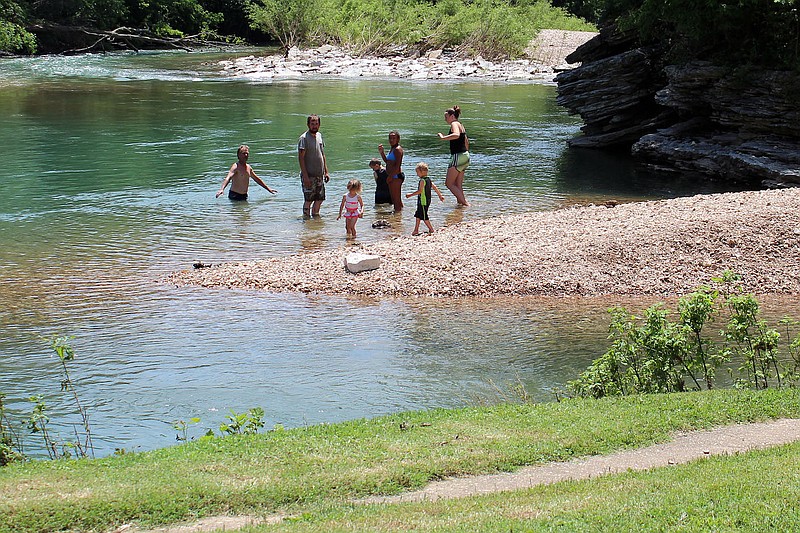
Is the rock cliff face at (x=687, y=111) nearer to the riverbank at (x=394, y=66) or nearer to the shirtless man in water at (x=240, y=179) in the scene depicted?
the shirtless man in water at (x=240, y=179)

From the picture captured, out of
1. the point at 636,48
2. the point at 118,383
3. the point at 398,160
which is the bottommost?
the point at 118,383

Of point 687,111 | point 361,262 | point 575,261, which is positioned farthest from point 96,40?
point 575,261

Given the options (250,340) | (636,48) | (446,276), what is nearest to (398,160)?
(446,276)

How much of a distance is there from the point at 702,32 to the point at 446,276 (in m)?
11.2

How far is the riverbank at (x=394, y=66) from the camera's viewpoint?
48156 millimetres

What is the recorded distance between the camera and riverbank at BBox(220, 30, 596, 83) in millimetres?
48156

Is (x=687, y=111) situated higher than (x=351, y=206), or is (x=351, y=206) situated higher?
(x=687, y=111)

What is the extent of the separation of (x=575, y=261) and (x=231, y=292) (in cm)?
481

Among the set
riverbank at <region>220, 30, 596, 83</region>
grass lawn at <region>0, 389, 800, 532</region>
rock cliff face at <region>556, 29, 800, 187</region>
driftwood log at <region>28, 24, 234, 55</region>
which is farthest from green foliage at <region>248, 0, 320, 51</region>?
grass lawn at <region>0, 389, 800, 532</region>

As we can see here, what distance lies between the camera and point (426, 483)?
649 centimetres

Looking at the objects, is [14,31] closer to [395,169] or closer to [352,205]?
[395,169]

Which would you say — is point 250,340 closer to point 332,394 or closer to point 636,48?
point 332,394

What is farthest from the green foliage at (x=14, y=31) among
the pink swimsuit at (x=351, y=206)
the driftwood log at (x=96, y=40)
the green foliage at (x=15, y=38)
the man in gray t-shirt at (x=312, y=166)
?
the pink swimsuit at (x=351, y=206)

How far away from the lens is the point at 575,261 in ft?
44.1
